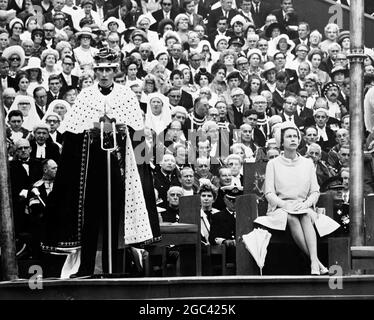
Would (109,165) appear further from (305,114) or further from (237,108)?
(305,114)

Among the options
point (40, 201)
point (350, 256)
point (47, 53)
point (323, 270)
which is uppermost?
point (47, 53)

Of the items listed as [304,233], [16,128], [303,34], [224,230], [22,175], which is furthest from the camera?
[303,34]

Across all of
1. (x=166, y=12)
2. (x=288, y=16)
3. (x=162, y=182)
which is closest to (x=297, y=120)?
(x=288, y=16)

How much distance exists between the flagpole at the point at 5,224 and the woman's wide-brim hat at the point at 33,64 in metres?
2.75

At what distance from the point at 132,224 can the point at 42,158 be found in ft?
6.33

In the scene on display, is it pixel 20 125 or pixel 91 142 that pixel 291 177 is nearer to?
pixel 91 142

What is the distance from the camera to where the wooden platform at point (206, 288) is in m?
11.7

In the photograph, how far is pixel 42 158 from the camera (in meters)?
14.3

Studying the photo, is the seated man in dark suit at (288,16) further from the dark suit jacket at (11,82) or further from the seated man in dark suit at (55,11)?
the dark suit jacket at (11,82)

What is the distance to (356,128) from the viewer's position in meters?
12.8

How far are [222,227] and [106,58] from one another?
6.54 feet

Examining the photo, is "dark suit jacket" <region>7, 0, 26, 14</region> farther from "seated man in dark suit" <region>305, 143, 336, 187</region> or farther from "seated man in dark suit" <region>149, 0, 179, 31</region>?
"seated man in dark suit" <region>305, 143, 336, 187</region>
